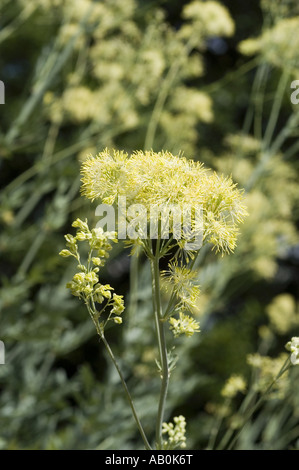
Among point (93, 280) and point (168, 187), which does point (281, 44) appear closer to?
point (168, 187)

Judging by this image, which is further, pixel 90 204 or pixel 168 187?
pixel 90 204

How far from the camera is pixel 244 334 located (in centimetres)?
599

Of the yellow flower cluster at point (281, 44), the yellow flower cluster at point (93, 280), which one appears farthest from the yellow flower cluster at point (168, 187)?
the yellow flower cluster at point (281, 44)

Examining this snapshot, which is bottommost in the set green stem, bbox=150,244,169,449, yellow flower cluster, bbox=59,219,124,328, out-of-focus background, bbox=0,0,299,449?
green stem, bbox=150,244,169,449

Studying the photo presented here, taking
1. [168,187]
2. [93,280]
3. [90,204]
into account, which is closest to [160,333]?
[93,280]

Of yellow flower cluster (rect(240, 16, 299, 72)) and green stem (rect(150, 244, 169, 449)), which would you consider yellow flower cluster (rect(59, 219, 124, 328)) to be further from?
yellow flower cluster (rect(240, 16, 299, 72))

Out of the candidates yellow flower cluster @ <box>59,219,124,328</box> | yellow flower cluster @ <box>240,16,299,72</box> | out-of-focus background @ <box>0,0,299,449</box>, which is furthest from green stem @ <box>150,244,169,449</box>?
yellow flower cluster @ <box>240,16,299,72</box>


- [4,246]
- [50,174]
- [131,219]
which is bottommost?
[131,219]

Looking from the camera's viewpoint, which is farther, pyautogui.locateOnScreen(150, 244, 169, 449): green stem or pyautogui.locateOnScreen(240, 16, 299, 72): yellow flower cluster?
pyautogui.locateOnScreen(240, 16, 299, 72): yellow flower cluster

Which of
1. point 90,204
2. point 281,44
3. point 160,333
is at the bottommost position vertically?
point 160,333

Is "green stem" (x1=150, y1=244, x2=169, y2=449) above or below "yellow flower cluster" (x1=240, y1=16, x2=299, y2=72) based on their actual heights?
below
